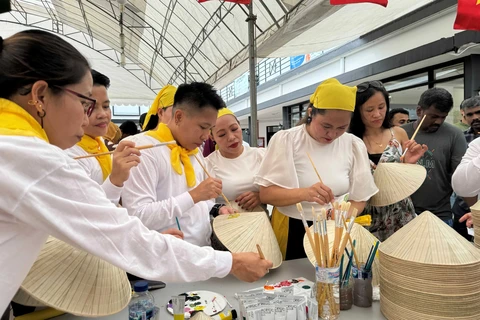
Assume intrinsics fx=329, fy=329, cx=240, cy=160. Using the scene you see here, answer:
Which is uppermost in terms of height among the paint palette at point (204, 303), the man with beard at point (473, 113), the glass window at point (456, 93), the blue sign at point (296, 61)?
the blue sign at point (296, 61)

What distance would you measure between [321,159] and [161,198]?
777 mm

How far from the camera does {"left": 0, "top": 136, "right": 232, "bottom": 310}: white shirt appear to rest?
2.11 feet

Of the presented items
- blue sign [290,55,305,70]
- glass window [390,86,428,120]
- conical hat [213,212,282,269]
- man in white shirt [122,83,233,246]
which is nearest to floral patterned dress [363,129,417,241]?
conical hat [213,212,282,269]

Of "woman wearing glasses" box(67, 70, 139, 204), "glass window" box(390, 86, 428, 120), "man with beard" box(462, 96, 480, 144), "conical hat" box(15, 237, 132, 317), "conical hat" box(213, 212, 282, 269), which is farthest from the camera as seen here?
"glass window" box(390, 86, 428, 120)

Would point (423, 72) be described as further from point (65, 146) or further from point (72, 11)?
point (72, 11)

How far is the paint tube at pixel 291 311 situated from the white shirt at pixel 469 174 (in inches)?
49.0

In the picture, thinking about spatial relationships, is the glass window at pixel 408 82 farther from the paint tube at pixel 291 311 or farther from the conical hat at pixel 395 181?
the paint tube at pixel 291 311

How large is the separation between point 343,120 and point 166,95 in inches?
44.1

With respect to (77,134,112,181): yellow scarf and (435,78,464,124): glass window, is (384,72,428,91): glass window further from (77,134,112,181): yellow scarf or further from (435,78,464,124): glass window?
(77,134,112,181): yellow scarf

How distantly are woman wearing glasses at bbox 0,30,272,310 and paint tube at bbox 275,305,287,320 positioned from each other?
0.27 metres

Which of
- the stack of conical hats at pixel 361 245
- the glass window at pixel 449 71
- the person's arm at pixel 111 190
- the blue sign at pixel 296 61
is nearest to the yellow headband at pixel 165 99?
the person's arm at pixel 111 190

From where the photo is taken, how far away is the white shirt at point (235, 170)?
1.91 metres

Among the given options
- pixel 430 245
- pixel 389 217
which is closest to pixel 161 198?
pixel 430 245

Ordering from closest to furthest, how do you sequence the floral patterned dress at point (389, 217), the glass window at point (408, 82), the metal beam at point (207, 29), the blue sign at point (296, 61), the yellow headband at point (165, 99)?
the floral patterned dress at point (389, 217) < the yellow headband at point (165, 99) < the glass window at point (408, 82) < the metal beam at point (207, 29) < the blue sign at point (296, 61)
